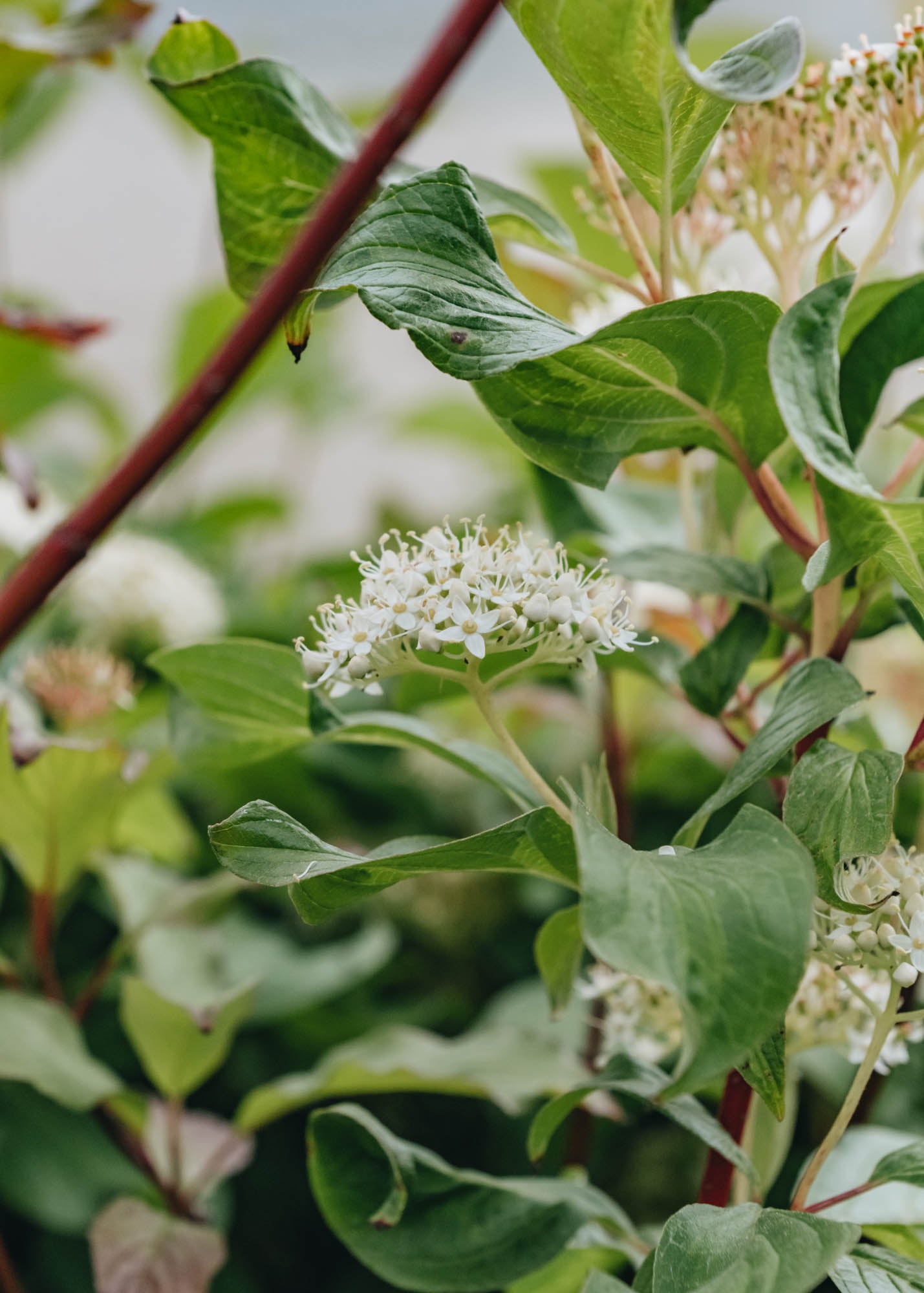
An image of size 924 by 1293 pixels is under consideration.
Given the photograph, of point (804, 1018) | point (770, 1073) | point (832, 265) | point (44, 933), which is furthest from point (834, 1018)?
point (44, 933)

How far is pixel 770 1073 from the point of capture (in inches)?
9.2

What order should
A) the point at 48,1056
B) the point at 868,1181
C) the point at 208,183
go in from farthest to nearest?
1. the point at 208,183
2. the point at 48,1056
3. the point at 868,1181

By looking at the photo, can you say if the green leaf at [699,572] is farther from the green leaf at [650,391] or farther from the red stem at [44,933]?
the red stem at [44,933]

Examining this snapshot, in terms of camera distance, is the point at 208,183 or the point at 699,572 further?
the point at 208,183

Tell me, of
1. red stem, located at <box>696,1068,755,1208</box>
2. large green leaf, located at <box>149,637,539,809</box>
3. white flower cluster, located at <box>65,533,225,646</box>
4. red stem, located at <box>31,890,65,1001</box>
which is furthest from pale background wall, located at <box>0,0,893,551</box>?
red stem, located at <box>696,1068,755,1208</box>

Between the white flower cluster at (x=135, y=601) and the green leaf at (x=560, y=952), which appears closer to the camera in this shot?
the green leaf at (x=560, y=952)

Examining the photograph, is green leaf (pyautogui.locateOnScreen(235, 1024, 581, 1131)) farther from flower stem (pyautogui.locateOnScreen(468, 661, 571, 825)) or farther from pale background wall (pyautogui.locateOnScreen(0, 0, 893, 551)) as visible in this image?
pale background wall (pyautogui.locateOnScreen(0, 0, 893, 551))

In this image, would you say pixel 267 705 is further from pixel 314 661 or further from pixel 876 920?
pixel 876 920

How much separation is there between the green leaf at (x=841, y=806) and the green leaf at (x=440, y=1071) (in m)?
0.21

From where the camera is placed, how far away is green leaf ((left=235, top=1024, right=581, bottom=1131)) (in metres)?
0.42

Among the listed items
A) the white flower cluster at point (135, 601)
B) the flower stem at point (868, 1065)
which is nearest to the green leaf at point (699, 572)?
the flower stem at point (868, 1065)

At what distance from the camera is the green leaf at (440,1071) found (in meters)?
0.42

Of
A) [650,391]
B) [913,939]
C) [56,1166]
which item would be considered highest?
[650,391]

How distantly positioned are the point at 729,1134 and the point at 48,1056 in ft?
0.89
